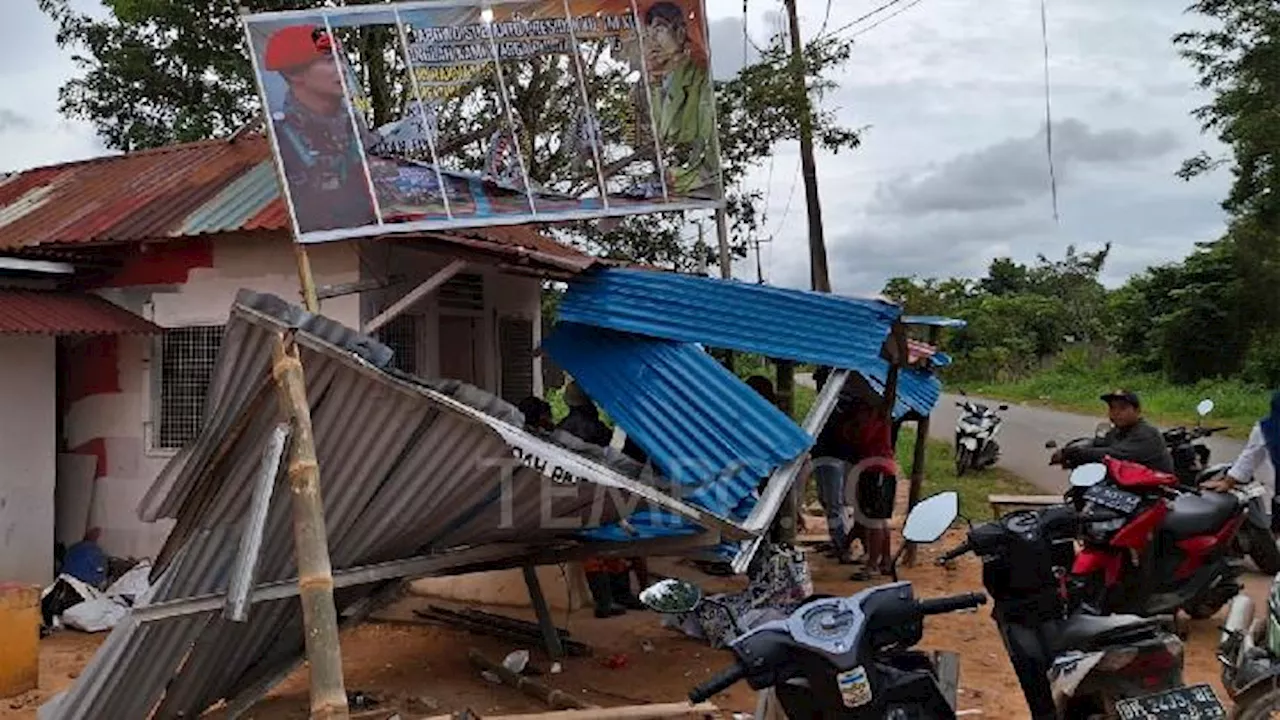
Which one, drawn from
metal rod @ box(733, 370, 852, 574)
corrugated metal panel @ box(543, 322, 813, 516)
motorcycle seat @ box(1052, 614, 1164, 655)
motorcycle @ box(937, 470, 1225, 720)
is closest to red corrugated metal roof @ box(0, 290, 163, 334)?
corrugated metal panel @ box(543, 322, 813, 516)

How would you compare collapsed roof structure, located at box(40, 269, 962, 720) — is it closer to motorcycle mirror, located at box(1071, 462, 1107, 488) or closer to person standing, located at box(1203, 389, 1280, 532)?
motorcycle mirror, located at box(1071, 462, 1107, 488)

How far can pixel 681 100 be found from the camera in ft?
30.1

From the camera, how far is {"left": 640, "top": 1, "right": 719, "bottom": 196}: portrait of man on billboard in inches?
357

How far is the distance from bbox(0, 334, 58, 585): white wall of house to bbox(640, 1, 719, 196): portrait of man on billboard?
17.1 ft

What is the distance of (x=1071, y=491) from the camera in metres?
6.48

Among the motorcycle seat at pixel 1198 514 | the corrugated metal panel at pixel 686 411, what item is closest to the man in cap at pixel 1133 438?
the motorcycle seat at pixel 1198 514

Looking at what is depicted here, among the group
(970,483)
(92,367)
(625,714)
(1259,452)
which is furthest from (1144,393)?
(625,714)

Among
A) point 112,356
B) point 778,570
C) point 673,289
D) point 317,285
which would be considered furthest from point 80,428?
point 778,570

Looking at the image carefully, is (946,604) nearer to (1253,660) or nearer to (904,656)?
(904,656)

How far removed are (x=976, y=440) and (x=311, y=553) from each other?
12.9 metres

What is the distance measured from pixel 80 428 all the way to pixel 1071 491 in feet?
25.6

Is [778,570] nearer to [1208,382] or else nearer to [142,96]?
[142,96]

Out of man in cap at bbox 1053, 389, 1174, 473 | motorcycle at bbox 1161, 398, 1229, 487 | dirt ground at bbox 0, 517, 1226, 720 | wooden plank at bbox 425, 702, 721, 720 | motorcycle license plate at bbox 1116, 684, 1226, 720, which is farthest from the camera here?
motorcycle at bbox 1161, 398, 1229, 487

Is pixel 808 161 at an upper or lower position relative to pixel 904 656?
upper
